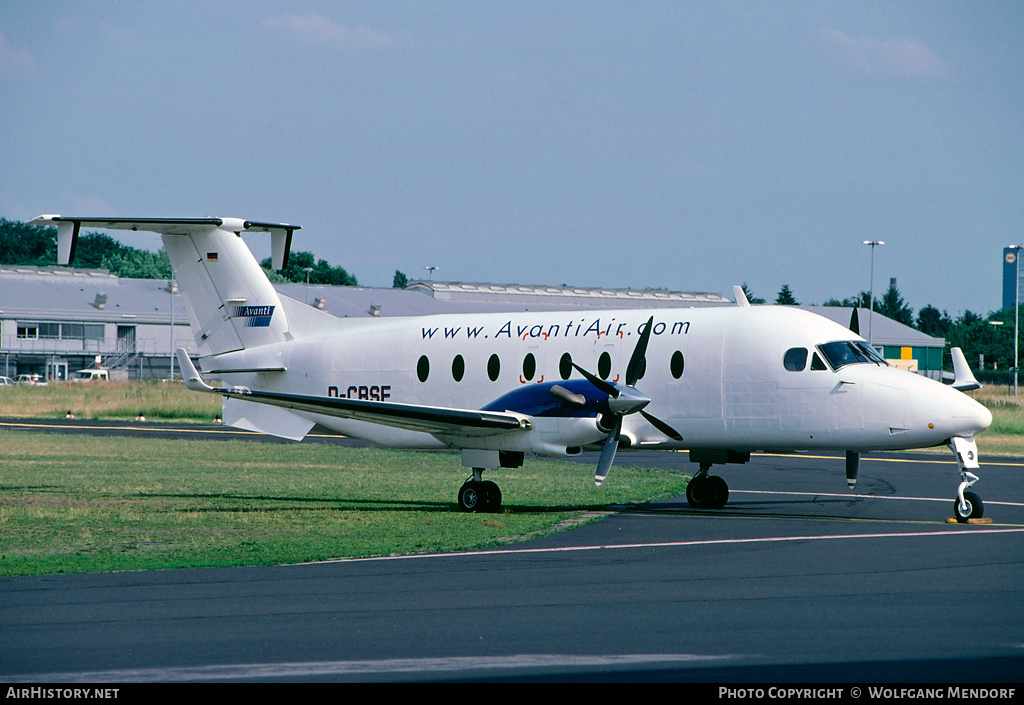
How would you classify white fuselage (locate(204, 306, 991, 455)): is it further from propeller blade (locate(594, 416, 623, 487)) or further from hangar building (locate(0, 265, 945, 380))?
hangar building (locate(0, 265, 945, 380))

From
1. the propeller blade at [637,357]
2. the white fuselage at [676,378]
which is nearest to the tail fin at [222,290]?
the white fuselage at [676,378]

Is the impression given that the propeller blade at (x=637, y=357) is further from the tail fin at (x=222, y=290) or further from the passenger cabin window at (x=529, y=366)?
the tail fin at (x=222, y=290)

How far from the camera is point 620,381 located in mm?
21109

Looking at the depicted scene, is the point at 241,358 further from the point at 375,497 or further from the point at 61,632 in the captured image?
the point at 61,632

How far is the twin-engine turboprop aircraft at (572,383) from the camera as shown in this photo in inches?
763

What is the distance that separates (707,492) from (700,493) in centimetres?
15

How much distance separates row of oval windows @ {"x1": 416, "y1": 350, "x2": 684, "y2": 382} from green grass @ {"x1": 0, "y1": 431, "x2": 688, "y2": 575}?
2551 mm

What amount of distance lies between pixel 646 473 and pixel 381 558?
1638 cm

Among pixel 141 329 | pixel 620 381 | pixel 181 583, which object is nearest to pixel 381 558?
pixel 181 583

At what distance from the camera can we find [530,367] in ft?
72.7

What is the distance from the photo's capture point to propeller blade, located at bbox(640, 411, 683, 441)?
20391 millimetres

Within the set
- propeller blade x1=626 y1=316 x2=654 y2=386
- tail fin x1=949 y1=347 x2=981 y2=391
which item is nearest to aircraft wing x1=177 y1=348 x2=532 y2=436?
propeller blade x1=626 y1=316 x2=654 y2=386

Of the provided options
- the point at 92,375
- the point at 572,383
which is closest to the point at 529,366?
the point at 572,383

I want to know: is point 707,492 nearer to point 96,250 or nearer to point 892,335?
point 892,335
